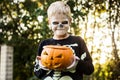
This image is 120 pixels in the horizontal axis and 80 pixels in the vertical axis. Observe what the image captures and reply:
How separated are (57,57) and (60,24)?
286 millimetres

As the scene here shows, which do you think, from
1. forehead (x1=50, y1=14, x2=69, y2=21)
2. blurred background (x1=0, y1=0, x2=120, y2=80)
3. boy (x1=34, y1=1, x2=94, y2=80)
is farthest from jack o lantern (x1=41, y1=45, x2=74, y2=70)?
blurred background (x1=0, y1=0, x2=120, y2=80)

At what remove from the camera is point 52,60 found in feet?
11.0

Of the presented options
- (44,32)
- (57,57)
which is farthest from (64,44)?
(44,32)

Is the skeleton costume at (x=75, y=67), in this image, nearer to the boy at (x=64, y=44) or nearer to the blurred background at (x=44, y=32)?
the boy at (x=64, y=44)

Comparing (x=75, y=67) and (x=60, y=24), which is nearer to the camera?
(x=75, y=67)

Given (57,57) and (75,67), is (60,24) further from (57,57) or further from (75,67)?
(75,67)

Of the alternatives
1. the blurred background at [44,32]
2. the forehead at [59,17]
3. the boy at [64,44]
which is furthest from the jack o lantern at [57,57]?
the blurred background at [44,32]

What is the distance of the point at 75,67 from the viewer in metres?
3.36

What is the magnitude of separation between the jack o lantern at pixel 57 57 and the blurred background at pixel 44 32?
3.67 m

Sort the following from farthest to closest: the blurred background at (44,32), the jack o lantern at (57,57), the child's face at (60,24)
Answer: the blurred background at (44,32) → the child's face at (60,24) → the jack o lantern at (57,57)

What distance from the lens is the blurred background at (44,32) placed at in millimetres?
7516

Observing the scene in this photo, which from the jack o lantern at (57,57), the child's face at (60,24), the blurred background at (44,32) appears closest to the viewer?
the jack o lantern at (57,57)

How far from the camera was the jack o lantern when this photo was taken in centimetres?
334

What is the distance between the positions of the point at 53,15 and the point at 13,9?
20.5 feet
